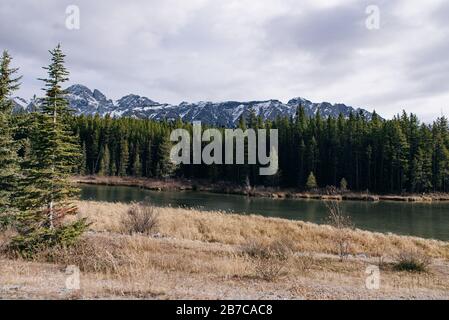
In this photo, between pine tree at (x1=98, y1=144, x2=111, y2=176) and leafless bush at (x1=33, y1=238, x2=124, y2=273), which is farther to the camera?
pine tree at (x1=98, y1=144, x2=111, y2=176)

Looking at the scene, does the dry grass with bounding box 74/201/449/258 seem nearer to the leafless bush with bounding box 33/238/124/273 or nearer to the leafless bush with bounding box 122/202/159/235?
the leafless bush with bounding box 122/202/159/235

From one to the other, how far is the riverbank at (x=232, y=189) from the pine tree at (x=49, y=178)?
151ft

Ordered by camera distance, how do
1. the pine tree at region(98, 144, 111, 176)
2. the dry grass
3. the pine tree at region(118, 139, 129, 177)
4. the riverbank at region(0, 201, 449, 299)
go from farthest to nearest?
the pine tree at region(118, 139, 129, 177) < the pine tree at region(98, 144, 111, 176) < the dry grass < the riverbank at region(0, 201, 449, 299)

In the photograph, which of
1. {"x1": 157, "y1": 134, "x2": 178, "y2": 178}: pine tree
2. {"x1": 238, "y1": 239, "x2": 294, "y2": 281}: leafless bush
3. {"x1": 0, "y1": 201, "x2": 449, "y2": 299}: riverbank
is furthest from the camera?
{"x1": 157, "y1": 134, "x2": 178, "y2": 178}: pine tree

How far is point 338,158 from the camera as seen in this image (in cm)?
8194

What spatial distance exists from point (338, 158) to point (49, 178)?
7430cm

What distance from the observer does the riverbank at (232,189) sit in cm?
6769

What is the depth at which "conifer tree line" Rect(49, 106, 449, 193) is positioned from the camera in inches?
2928

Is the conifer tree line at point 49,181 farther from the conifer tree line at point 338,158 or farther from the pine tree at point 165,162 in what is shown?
the pine tree at point 165,162

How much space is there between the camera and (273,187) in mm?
79500

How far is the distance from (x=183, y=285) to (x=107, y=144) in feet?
328

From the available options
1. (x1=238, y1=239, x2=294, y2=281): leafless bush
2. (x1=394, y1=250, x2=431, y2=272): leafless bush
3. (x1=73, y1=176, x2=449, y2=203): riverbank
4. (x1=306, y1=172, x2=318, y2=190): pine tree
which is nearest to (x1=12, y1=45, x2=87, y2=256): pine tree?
(x1=238, y1=239, x2=294, y2=281): leafless bush

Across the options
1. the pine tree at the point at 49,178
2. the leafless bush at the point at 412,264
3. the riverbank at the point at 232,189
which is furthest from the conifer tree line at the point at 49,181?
the riverbank at the point at 232,189

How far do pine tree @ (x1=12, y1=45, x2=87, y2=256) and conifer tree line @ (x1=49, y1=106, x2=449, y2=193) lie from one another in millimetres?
64327
